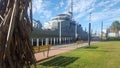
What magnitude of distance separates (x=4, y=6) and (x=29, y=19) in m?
0.34

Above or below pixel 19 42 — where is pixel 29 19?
above

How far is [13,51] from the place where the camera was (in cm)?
321

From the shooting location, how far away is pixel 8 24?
3150 millimetres

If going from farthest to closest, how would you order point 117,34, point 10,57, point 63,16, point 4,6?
point 117,34, point 63,16, point 4,6, point 10,57

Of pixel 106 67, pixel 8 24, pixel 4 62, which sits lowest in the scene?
pixel 106 67

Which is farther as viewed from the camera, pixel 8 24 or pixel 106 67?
pixel 106 67

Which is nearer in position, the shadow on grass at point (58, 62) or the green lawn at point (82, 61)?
the green lawn at point (82, 61)

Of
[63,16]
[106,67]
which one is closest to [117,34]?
[63,16]

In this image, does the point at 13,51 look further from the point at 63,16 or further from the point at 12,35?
the point at 63,16

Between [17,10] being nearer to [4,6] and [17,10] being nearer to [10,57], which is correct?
[4,6]

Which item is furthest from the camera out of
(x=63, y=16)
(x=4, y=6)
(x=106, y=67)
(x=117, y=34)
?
(x=117, y=34)

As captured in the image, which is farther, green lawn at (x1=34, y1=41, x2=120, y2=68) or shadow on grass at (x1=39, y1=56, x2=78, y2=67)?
shadow on grass at (x1=39, y1=56, x2=78, y2=67)

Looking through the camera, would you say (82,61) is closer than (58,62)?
No

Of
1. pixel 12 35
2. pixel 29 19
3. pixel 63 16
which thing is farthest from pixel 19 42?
pixel 63 16
